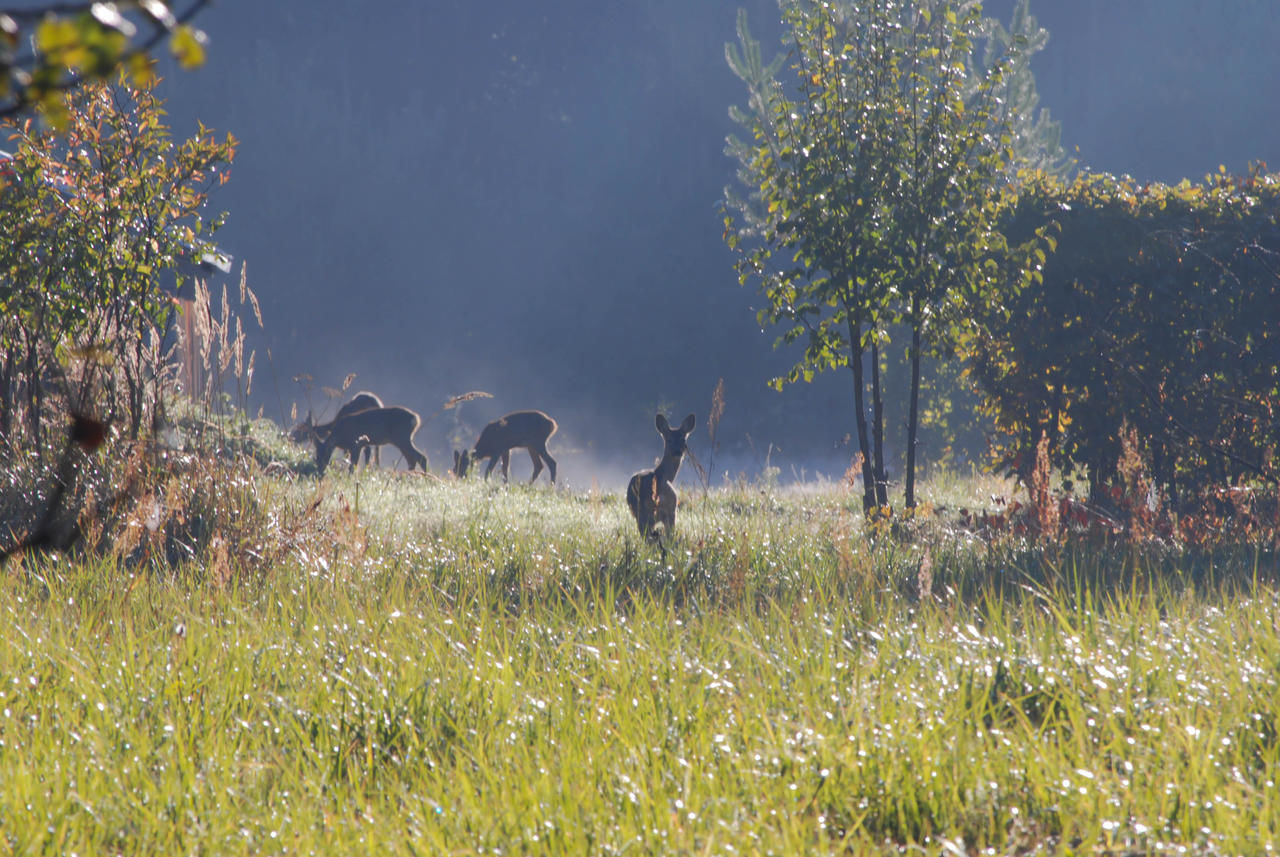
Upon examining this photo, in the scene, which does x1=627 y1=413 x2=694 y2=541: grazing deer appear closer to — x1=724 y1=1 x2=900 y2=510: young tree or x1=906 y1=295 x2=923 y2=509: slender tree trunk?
x1=724 y1=1 x2=900 y2=510: young tree

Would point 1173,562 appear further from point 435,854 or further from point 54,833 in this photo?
point 54,833

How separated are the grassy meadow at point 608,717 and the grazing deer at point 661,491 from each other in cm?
219

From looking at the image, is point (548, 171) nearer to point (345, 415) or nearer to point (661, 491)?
point (345, 415)

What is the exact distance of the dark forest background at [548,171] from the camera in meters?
57.4

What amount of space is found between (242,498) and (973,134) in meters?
6.21

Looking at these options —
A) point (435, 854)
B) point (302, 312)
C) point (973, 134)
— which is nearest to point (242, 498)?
point (435, 854)

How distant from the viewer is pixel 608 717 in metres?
3.18

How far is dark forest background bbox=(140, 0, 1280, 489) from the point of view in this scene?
57.4 meters

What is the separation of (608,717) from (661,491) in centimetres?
498

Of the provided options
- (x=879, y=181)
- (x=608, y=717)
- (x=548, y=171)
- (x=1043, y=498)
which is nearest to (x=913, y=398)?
(x=879, y=181)

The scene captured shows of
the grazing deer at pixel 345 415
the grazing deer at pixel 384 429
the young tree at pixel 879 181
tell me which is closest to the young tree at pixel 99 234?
the young tree at pixel 879 181

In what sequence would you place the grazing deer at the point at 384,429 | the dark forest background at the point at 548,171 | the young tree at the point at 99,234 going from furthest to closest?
the dark forest background at the point at 548,171, the grazing deer at the point at 384,429, the young tree at the point at 99,234

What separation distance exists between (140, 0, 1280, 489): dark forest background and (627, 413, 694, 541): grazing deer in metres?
36.9

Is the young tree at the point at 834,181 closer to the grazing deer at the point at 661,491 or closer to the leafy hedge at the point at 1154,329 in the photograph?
the grazing deer at the point at 661,491
